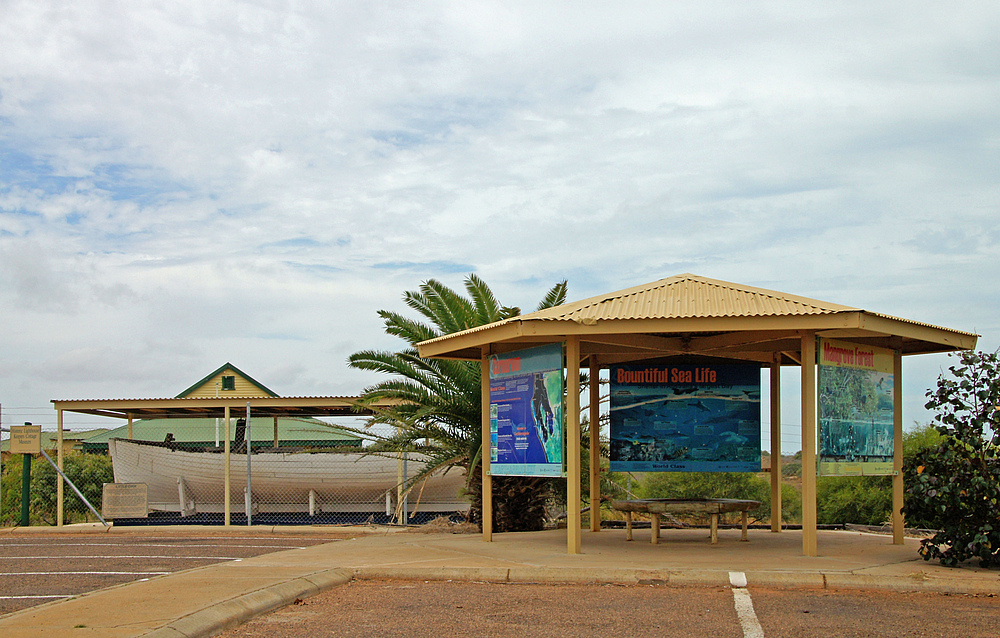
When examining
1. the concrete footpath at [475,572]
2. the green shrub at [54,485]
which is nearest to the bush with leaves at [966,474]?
the concrete footpath at [475,572]

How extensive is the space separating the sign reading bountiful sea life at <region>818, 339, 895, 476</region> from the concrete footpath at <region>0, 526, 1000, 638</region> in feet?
3.63

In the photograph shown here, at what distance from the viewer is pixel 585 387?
15.7 m

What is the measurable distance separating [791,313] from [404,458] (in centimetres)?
800

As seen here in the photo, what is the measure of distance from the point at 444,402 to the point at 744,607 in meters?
7.80

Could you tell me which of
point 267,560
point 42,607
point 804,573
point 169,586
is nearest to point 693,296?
point 804,573

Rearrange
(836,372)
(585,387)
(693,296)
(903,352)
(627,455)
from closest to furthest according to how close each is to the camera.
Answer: (836,372) < (693,296) < (903,352) < (627,455) < (585,387)

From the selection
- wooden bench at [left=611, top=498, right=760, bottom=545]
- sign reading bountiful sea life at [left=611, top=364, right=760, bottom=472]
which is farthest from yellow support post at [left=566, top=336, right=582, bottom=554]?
sign reading bountiful sea life at [left=611, top=364, right=760, bottom=472]

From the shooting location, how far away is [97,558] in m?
12.5

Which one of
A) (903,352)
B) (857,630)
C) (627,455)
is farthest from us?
(627,455)

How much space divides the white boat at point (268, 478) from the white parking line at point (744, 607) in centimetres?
1255

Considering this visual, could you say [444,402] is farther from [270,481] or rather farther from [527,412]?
[270,481]

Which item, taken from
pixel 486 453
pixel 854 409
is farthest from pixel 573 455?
pixel 854 409

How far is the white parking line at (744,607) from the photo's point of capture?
7.07 metres

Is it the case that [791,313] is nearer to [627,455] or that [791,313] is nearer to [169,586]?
[627,455]
